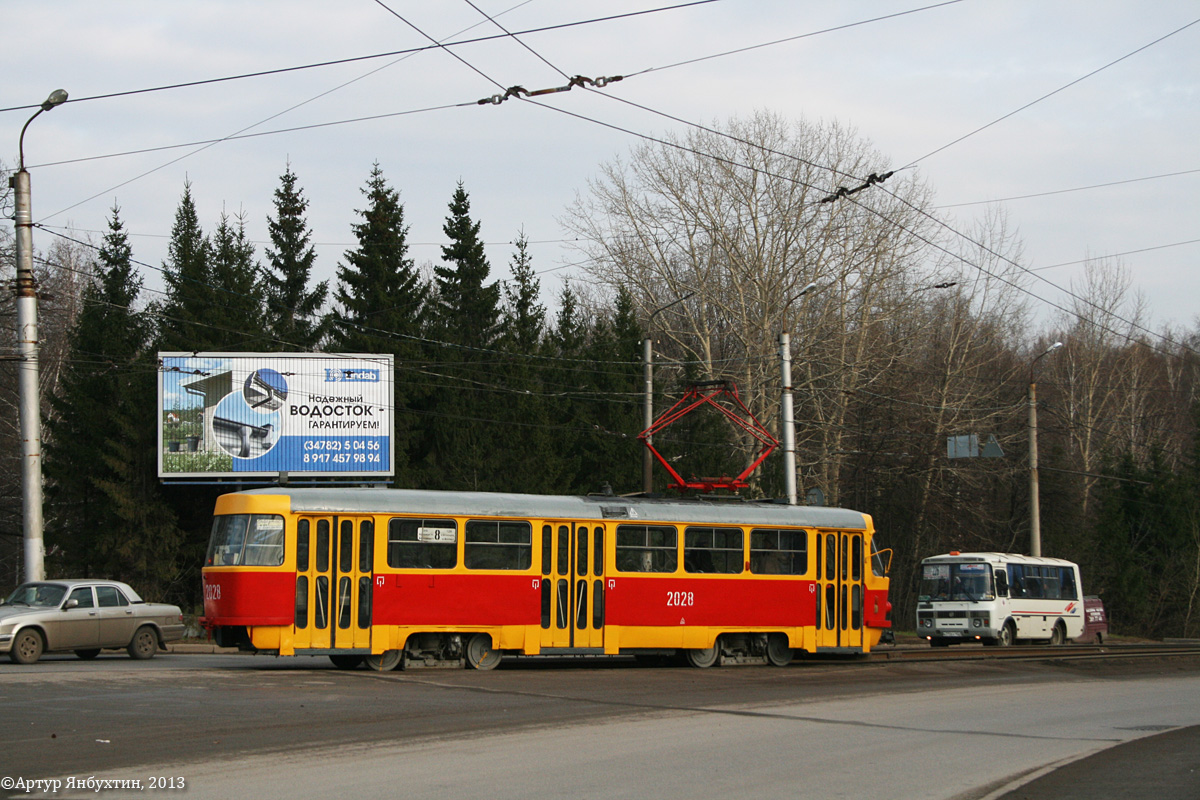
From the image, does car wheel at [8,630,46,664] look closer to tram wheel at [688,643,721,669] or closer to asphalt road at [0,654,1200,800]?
asphalt road at [0,654,1200,800]

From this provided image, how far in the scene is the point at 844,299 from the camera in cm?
4469

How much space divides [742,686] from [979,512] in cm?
3246

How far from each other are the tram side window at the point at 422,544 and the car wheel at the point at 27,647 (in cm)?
562

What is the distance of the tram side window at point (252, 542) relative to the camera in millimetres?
17172

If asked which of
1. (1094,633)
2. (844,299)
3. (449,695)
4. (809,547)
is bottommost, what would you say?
(1094,633)

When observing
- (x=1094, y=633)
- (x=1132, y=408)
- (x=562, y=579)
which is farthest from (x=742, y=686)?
(x=1132, y=408)

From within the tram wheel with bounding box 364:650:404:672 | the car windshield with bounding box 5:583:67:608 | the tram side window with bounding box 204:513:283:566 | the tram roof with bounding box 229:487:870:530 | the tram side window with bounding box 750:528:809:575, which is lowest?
the tram wheel with bounding box 364:650:404:672

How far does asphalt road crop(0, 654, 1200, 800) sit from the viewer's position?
9.02 meters

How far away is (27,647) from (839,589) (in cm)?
1353

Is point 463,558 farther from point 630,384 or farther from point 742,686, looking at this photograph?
point 630,384

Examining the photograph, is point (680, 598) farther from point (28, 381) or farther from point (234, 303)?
point (234, 303)

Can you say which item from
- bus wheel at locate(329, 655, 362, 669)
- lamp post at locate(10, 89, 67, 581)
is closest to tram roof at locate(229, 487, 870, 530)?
bus wheel at locate(329, 655, 362, 669)

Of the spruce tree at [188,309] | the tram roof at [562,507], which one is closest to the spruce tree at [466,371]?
the spruce tree at [188,309]

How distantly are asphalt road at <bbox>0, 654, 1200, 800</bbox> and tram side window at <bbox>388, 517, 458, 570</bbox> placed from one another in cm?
169
